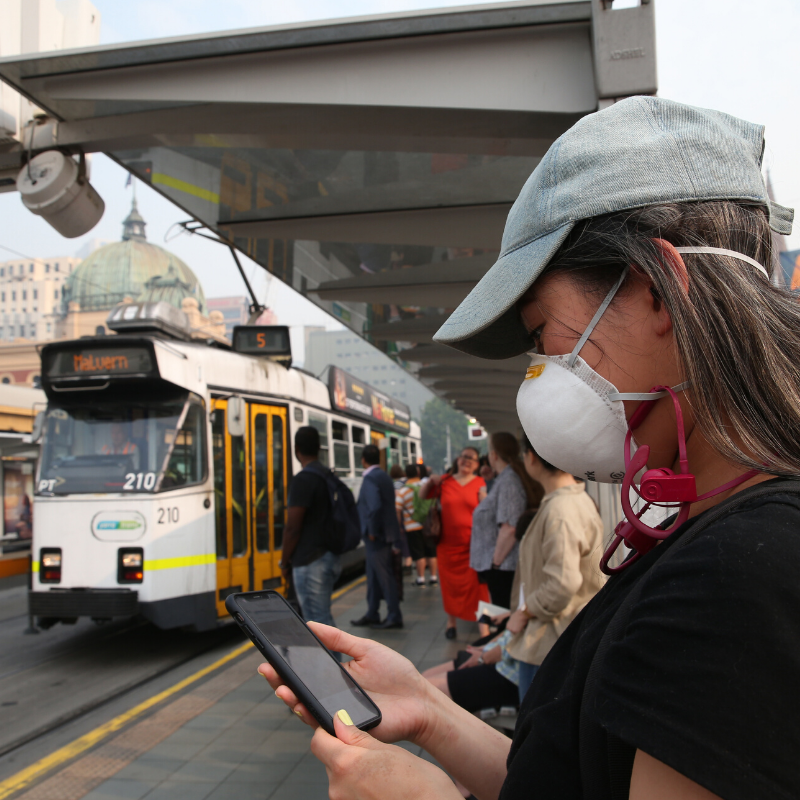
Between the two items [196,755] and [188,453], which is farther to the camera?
[188,453]

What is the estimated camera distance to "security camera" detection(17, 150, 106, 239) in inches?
194

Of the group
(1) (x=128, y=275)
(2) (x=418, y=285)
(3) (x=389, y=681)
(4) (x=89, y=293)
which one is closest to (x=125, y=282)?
(1) (x=128, y=275)

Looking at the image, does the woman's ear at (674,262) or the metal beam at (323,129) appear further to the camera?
the metal beam at (323,129)

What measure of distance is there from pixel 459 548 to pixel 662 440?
21.5 ft

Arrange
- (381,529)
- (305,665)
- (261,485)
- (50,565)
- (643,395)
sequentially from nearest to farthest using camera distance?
(643,395), (305,665), (50,565), (381,529), (261,485)

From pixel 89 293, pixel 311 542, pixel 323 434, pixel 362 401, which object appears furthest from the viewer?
pixel 89 293

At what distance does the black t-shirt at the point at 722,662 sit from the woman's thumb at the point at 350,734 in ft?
1.44

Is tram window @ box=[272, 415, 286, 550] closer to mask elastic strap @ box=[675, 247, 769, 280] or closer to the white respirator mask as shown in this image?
the white respirator mask

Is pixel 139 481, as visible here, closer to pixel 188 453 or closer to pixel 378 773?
pixel 188 453

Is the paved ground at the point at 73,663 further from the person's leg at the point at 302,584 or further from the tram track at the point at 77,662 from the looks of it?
the person's leg at the point at 302,584

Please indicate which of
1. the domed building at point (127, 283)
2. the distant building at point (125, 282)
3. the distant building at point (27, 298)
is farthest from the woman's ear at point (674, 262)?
the distant building at point (27, 298)

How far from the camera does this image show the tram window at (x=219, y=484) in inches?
310

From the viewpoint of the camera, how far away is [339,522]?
598 cm

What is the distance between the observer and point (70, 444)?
7477mm
